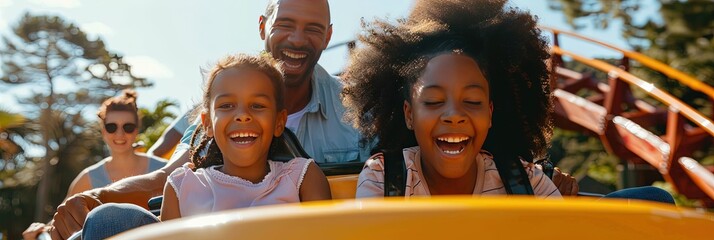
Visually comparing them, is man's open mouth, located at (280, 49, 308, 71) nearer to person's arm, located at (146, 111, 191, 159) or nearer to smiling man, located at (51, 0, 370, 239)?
smiling man, located at (51, 0, 370, 239)

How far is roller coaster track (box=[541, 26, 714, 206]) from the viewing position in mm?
5523

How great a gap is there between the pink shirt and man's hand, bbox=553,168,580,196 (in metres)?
0.13

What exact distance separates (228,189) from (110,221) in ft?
1.83

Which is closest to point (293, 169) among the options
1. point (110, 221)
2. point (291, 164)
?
point (291, 164)

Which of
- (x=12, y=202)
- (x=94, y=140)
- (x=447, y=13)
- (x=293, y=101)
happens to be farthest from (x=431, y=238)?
(x=94, y=140)

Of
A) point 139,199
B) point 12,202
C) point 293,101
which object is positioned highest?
point 293,101

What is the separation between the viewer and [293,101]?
3004 mm

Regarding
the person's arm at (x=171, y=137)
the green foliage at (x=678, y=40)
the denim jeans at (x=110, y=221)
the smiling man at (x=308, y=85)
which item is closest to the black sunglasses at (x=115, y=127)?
the person's arm at (x=171, y=137)

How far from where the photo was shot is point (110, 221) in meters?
1.47

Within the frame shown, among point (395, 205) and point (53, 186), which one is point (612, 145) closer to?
point (395, 205)

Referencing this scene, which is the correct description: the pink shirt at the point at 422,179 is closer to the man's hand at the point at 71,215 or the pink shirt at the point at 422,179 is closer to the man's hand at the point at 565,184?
the man's hand at the point at 565,184

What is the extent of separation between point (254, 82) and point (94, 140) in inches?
815

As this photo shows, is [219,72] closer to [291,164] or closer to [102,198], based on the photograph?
[291,164]

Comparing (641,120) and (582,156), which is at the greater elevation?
(641,120)
